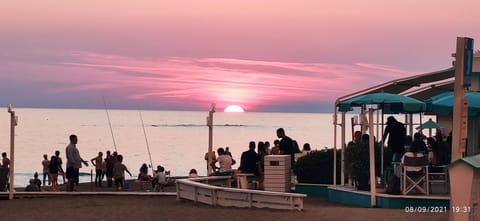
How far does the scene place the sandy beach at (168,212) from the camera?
15.5 m

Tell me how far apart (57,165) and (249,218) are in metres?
10.4

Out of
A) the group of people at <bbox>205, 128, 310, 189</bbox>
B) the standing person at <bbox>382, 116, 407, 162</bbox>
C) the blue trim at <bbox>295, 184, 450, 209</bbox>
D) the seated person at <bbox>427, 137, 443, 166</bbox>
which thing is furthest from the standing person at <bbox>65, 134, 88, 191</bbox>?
the seated person at <bbox>427, 137, 443, 166</bbox>

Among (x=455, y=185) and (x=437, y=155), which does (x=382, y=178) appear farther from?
(x=455, y=185)

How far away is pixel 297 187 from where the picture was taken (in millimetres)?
21484

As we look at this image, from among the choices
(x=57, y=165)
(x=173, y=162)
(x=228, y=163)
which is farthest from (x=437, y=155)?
(x=173, y=162)

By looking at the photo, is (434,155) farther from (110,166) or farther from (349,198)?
(110,166)

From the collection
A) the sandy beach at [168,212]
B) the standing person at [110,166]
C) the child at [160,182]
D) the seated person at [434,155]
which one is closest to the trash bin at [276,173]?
the sandy beach at [168,212]

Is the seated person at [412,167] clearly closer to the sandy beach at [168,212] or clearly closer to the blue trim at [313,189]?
the sandy beach at [168,212]

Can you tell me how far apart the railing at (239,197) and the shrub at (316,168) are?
3604mm

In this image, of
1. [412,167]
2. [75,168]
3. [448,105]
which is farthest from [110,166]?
[448,105]

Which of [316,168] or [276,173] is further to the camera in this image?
[316,168]

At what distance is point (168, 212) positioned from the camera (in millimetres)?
16531

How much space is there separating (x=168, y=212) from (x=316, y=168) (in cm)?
582

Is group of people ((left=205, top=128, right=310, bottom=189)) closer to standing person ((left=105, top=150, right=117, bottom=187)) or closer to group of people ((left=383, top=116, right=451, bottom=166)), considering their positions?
group of people ((left=383, top=116, right=451, bottom=166))
